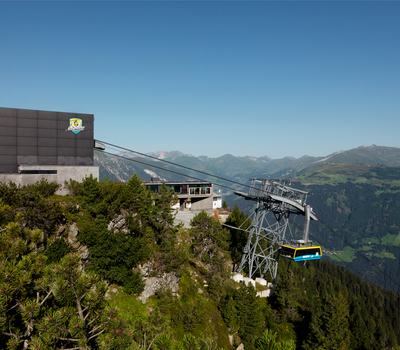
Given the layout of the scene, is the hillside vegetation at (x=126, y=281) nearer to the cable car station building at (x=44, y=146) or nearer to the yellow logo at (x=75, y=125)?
the cable car station building at (x=44, y=146)

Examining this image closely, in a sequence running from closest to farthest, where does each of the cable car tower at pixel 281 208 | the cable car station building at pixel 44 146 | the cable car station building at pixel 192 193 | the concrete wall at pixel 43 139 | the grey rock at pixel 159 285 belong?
the grey rock at pixel 159 285 < the cable car tower at pixel 281 208 < the cable car station building at pixel 44 146 < the concrete wall at pixel 43 139 < the cable car station building at pixel 192 193

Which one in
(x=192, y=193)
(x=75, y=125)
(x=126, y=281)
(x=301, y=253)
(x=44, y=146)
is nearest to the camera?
(x=126, y=281)

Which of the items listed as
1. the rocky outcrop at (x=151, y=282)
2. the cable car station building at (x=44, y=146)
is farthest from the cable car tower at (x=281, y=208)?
the cable car station building at (x=44, y=146)

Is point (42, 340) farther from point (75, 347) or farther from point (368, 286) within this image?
point (368, 286)

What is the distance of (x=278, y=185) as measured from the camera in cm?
5566

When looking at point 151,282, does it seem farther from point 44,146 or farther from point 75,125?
point 75,125

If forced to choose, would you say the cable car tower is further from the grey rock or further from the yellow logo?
the yellow logo

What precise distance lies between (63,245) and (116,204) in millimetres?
9885

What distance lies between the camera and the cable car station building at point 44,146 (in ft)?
171

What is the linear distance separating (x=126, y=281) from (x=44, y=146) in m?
34.5

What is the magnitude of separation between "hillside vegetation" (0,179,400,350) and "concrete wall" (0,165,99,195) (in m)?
5.14

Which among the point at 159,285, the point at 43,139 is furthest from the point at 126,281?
the point at 43,139

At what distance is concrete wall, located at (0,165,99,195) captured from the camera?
51250 millimetres

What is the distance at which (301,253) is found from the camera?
46.7 m
